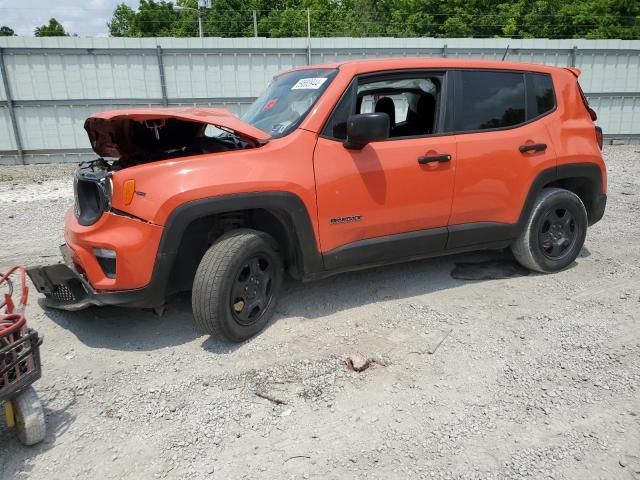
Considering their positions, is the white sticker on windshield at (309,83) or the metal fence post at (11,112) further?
the metal fence post at (11,112)

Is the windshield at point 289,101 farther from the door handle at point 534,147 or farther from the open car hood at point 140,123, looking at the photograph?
the door handle at point 534,147

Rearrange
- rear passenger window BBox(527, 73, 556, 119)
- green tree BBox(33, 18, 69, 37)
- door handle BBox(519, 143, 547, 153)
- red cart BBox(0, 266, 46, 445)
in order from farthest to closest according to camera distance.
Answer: green tree BBox(33, 18, 69, 37) → rear passenger window BBox(527, 73, 556, 119) → door handle BBox(519, 143, 547, 153) → red cart BBox(0, 266, 46, 445)

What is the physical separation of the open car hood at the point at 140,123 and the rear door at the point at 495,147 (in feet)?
5.53

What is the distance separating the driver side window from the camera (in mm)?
3738

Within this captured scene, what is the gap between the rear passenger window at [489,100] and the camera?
4.18 meters

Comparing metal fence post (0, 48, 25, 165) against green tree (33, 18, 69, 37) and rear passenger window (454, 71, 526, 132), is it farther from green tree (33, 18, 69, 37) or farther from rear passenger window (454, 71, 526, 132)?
green tree (33, 18, 69, 37)

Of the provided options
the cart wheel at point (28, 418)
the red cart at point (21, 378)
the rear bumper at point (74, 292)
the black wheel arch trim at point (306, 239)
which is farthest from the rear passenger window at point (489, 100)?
the cart wheel at point (28, 418)

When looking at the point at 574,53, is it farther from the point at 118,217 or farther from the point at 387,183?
the point at 118,217

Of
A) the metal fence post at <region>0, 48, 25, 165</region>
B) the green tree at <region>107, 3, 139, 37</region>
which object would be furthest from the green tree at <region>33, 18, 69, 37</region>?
the metal fence post at <region>0, 48, 25, 165</region>

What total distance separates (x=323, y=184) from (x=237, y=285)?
922 millimetres

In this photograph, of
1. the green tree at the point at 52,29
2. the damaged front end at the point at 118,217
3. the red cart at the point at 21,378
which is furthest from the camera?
the green tree at the point at 52,29

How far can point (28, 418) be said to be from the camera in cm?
254

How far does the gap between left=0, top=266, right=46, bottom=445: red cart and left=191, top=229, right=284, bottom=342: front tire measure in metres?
1.00

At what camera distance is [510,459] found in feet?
8.20
